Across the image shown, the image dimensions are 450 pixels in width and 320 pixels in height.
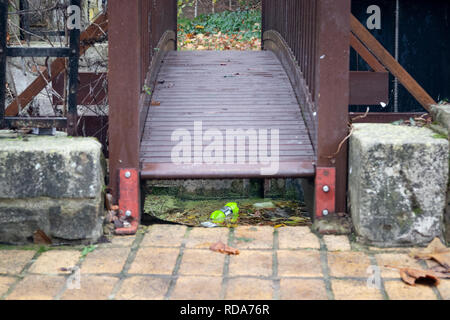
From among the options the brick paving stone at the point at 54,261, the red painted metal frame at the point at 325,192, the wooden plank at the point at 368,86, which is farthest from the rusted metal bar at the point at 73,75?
the wooden plank at the point at 368,86

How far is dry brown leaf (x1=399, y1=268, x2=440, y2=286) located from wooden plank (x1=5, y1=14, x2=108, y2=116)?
2.52 m

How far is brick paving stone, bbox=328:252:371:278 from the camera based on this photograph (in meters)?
2.92

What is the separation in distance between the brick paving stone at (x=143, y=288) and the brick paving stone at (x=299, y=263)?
60 centimetres

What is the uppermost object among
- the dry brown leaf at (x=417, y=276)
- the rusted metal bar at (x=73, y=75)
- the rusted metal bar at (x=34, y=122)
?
the rusted metal bar at (x=73, y=75)

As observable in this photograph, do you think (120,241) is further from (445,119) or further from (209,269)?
(445,119)

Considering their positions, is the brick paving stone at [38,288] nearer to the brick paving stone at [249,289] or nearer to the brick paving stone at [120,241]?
the brick paving stone at [120,241]

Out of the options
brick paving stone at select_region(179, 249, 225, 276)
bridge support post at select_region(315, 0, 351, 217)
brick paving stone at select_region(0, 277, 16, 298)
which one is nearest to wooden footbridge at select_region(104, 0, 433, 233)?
bridge support post at select_region(315, 0, 351, 217)

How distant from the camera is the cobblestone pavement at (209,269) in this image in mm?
2707

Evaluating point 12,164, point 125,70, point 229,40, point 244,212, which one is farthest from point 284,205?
point 229,40

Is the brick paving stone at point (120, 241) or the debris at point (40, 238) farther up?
the debris at point (40, 238)

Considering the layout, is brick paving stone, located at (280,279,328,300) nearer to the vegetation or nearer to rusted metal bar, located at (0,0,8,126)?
rusted metal bar, located at (0,0,8,126)

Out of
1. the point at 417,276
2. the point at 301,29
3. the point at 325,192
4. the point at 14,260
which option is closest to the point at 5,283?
the point at 14,260

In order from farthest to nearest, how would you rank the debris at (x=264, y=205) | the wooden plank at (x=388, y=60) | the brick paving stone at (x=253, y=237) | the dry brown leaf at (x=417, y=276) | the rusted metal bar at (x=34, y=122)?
the debris at (x=264, y=205) < the wooden plank at (x=388, y=60) < the rusted metal bar at (x=34, y=122) < the brick paving stone at (x=253, y=237) < the dry brown leaf at (x=417, y=276)

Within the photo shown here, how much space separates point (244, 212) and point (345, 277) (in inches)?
85.3
